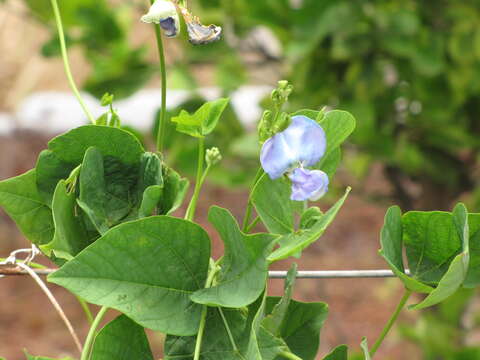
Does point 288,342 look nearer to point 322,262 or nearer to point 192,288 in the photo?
point 192,288

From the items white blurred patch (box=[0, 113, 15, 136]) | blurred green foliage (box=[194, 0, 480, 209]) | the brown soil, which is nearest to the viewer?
blurred green foliage (box=[194, 0, 480, 209])

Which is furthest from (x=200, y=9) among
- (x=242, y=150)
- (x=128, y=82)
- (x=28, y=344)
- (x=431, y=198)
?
(x=28, y=344)

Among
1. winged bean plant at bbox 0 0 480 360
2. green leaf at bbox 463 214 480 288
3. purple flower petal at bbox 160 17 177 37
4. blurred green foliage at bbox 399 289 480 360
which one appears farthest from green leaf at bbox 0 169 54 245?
blurred green foliage at bbox 399 289 480 360

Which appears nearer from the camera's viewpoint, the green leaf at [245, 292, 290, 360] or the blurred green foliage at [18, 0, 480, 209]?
the green leaf at [245, 292, 290, 360]

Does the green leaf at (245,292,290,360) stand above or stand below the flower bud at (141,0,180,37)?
below

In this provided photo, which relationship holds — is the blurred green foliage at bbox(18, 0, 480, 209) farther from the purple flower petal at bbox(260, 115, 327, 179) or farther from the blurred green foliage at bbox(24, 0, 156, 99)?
the purple flower petal at bbox(260, 115, 327, 179)

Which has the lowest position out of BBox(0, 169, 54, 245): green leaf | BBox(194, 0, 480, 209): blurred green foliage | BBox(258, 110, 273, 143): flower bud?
BBox(194, 0, 480, 209): blurred green foliage

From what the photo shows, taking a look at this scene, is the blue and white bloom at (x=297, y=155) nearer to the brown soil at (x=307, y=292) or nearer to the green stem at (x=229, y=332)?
A: the green stem at (x=229, y=332)
